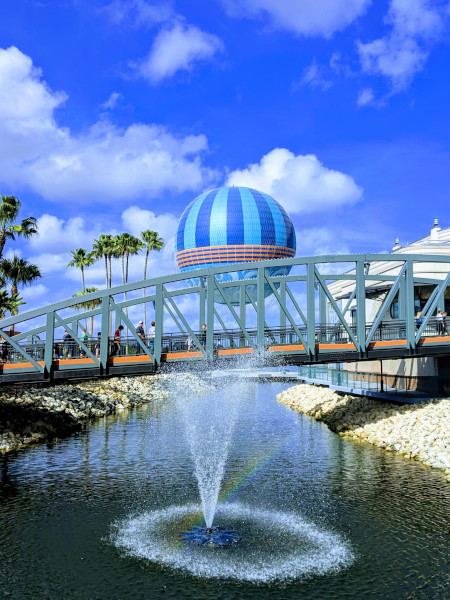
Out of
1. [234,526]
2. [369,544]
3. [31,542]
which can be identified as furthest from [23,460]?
[369,544]

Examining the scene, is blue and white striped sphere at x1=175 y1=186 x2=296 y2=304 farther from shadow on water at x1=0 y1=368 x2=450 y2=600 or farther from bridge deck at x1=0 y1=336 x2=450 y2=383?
shadow on water at x1=0 y1=368 x2=450 y2=600

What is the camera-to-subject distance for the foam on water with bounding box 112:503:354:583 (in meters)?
14.1

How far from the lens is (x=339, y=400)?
1737 inches

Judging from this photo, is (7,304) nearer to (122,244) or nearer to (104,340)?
(104,340)

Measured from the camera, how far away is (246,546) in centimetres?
1566

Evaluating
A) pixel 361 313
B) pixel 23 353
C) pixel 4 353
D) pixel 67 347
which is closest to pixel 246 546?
pixel 23 353

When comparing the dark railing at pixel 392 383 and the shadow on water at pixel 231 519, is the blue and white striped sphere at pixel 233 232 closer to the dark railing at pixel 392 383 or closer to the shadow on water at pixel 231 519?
the dark railing at pixel 392 383

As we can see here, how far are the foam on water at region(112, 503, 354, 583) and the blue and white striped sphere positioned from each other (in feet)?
143

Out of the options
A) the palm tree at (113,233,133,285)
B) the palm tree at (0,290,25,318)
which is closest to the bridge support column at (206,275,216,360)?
the palm tree at (0,290,25,318)

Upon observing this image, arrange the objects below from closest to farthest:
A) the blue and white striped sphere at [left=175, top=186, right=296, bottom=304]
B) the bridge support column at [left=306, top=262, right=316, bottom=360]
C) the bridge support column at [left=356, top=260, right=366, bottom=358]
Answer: the bridge support column at [left=306, top=262, right=316, bottom=360] < the bridge support column at [left=356, top=260, right=366, bottom=358] < the blue and white striped sphere at [left=175, top=186, right=296, bottom=304]

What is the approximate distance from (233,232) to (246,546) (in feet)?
163

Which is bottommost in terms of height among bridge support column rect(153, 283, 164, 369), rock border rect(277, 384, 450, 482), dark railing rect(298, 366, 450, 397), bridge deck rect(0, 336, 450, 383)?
rock border rect(277, 384, 450, 482)

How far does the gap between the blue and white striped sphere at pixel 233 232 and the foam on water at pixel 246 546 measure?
43502mm

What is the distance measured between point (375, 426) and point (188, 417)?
17.9 meters
